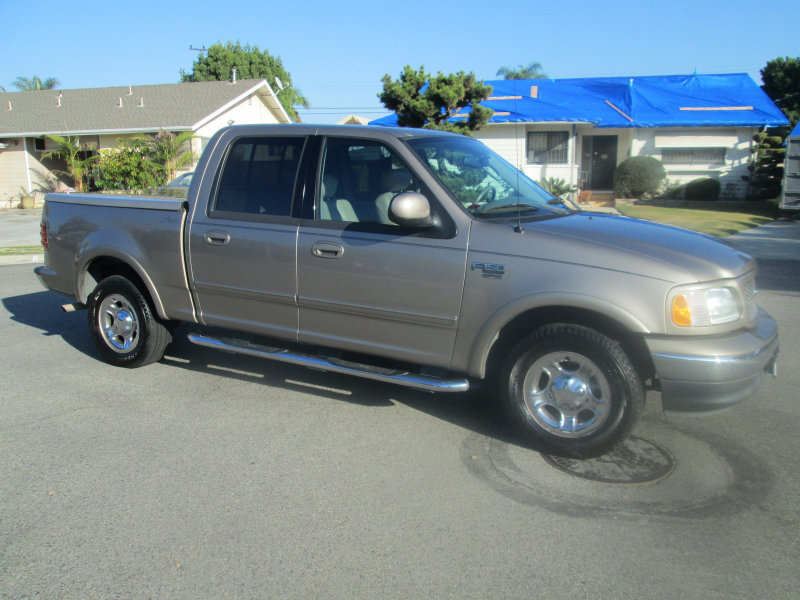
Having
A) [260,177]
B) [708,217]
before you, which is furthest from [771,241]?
[260,177]

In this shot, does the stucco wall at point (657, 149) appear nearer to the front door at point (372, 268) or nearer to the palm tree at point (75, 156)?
the palm tree at point (75, 156)

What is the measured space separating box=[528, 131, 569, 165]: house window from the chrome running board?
73.2 ft

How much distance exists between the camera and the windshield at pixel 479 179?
14.2 ft

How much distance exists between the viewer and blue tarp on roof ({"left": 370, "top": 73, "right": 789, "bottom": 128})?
2464cm

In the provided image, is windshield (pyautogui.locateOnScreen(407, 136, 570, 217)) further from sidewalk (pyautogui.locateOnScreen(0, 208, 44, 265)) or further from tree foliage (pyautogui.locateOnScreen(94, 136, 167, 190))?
tree foliage (pyautogui.locateOnScreen(94, 136, 167, 190))

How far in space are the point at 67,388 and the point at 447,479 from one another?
11.0ft

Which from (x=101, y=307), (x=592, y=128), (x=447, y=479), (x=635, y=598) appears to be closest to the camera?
(x=635, y=598)

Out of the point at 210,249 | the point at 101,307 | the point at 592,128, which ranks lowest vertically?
the point at 101,307

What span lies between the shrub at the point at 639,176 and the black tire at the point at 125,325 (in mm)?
22078

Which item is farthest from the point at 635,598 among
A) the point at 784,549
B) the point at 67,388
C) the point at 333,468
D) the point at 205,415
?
the point at 67,388

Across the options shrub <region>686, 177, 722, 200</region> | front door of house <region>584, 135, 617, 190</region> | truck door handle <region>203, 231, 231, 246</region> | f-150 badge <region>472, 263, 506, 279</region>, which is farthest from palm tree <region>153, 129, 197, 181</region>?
f-150 badge <region>472, 263, 506, 279</region>

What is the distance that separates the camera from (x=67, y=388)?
17.3 feet

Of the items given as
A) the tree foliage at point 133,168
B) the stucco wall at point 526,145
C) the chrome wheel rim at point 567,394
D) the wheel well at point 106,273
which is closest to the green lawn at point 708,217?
the stucco wall at point 526,145

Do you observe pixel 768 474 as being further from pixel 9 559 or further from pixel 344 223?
pixel 9 559
